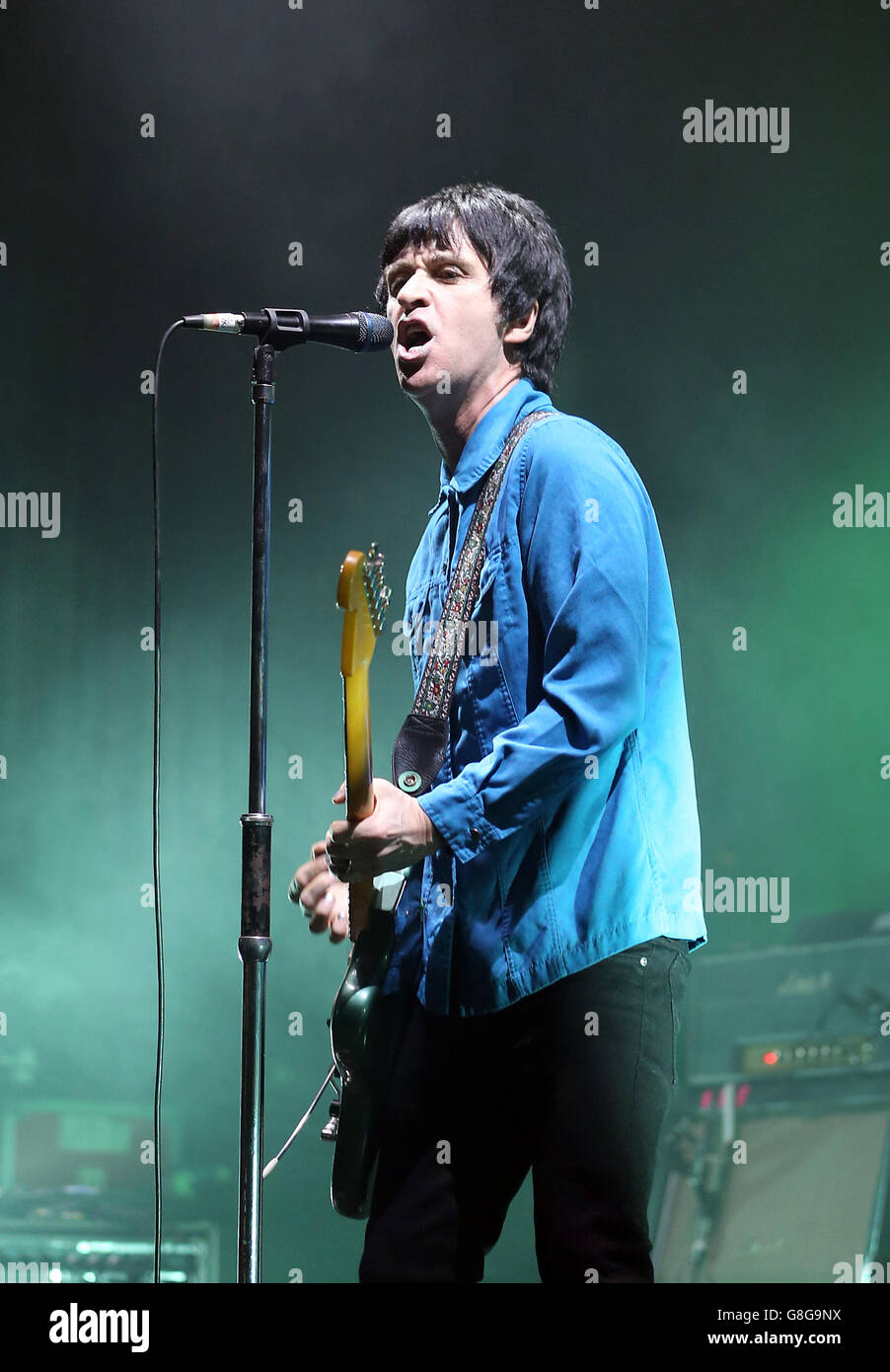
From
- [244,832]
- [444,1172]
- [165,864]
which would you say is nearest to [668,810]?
[444,1172]

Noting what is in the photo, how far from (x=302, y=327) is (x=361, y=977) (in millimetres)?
1025

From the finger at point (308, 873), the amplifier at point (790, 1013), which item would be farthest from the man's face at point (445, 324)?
the amplifier at point (790, 1013)

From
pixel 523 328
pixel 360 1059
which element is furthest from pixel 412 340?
pixel 360 1059

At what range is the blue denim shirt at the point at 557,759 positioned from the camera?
5.19 feet

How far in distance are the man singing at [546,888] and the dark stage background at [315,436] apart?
1615mm

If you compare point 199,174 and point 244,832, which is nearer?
point 244,832

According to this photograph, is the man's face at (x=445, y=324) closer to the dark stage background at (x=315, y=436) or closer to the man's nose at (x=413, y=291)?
the man's nose at (x=413, y=291)

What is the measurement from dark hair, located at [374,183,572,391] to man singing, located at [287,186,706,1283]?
175 millimetres

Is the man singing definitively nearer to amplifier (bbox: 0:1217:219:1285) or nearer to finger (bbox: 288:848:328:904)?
finger (bbox: 288:848:328:904)

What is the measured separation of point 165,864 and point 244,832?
1.51 metres

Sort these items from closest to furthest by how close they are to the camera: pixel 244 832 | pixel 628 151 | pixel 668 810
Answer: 1. pixel 668 810
2. pixel 244 832
3. pixel 628 151
